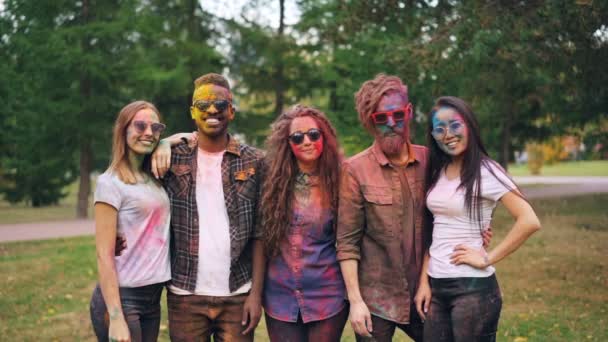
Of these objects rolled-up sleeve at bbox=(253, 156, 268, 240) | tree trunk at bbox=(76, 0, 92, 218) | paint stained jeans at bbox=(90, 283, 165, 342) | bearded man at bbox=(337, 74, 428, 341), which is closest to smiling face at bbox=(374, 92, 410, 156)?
bearded man at bbox=(337, 74, 428, 341)

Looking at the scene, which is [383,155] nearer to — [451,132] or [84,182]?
[451,132]

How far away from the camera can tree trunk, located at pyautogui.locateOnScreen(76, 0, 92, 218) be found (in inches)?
692

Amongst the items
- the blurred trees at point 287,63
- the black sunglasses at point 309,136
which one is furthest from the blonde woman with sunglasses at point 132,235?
the blurred trees at point 287,63

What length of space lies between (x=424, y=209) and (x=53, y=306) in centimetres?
616

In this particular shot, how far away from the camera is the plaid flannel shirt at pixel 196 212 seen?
Answer: 3.72m

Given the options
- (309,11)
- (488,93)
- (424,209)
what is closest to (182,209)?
(424,209)

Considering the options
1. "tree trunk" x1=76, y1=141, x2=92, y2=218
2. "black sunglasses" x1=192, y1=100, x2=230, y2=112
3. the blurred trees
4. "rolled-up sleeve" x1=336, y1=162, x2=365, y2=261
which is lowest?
"tree trunk" x1=76, y1=141, x2=92, y2=218

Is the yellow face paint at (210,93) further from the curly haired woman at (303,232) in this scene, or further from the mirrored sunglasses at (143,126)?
the curly haired woman at (303,232)

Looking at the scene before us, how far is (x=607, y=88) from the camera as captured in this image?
878 cm

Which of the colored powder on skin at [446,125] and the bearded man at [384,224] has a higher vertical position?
the colored powder on skin at [446,125]

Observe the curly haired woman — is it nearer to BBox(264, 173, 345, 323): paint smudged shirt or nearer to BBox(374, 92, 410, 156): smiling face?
BBox(264, 173, 345, 323): paint smudged shirt

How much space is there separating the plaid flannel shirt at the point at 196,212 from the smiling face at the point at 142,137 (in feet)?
0.60

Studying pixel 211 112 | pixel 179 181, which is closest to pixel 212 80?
pixel 211 112

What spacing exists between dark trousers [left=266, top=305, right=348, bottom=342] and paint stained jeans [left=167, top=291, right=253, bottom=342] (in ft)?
0.75
